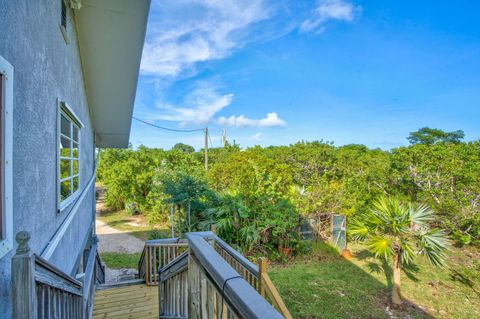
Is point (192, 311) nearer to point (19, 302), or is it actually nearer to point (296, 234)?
point (19, 302)

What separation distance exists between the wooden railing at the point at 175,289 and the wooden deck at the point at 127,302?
4.09ft

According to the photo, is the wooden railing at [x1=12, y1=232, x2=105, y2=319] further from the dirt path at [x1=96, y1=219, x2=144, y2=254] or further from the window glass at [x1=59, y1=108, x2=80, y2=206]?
the dirt path at [x1=96, y1=219, x2=144, y2=254]

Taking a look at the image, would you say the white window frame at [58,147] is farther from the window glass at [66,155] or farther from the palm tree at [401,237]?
the palm tree at [401,237]

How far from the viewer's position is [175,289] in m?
2.82

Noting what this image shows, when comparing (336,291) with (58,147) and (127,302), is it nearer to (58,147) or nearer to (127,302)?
(127,302)

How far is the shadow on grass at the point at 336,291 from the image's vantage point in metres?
5.41

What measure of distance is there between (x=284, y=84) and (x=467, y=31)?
846 cm

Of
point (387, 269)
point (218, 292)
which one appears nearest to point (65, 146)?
point (218, 292)

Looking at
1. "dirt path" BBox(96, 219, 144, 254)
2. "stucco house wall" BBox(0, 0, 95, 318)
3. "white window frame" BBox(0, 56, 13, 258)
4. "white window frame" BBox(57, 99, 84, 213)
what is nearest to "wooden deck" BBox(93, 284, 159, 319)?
"stucco house wall" BBox(0, 0, 95, 318)

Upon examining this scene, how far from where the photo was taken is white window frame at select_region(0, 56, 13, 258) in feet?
3.88

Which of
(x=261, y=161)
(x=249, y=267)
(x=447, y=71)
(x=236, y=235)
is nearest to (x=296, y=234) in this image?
(x=236, y=235)

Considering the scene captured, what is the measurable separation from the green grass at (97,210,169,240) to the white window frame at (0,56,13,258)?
10516mm

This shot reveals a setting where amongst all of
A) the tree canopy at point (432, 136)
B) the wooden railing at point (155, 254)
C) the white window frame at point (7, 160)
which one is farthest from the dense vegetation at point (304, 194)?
the tree canopy at point (432, 136)

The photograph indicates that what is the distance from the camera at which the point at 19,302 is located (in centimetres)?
90
